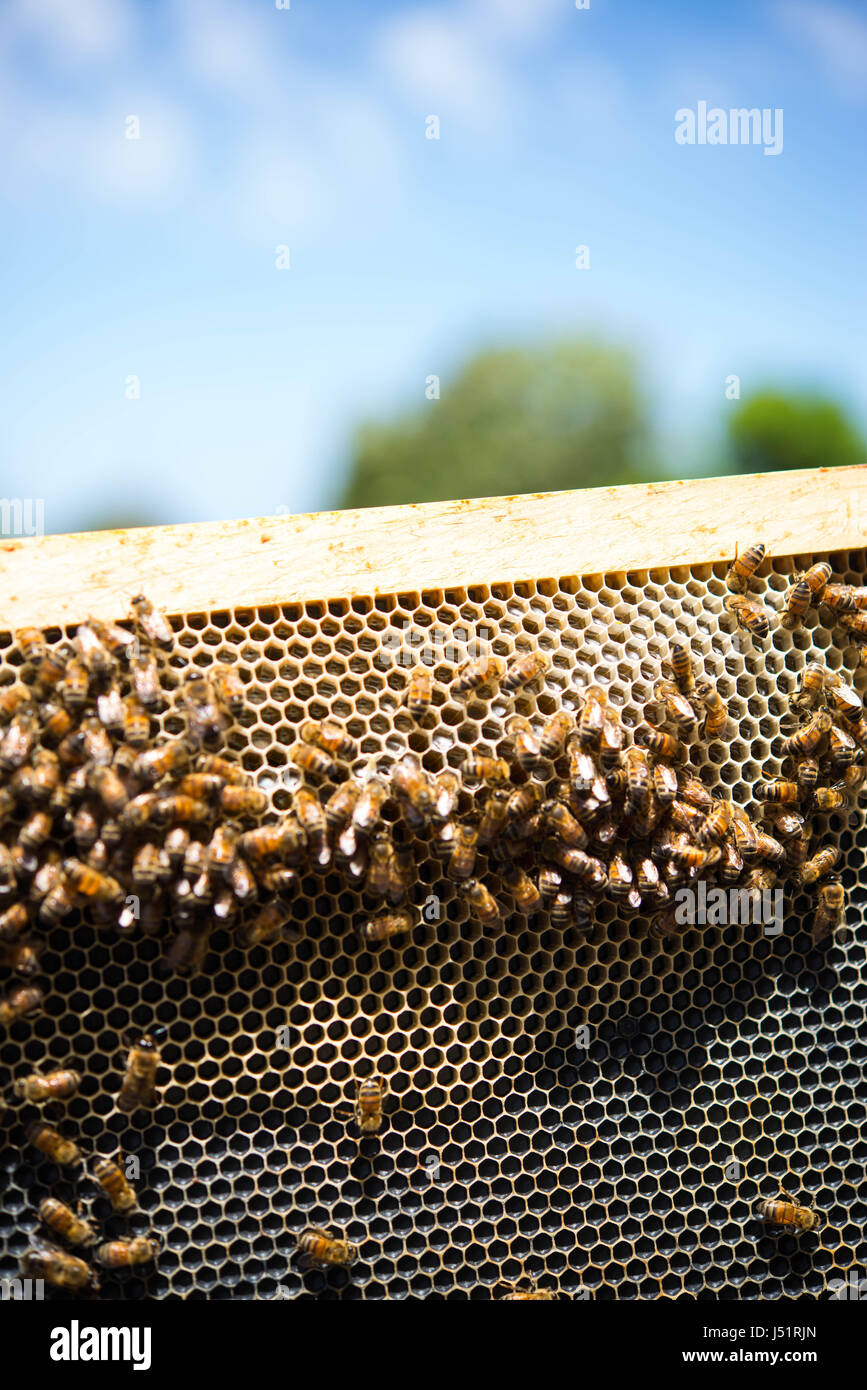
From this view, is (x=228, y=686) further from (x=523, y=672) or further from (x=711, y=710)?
(x=711, y=710)

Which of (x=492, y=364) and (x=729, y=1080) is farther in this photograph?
(x=492, y=364)

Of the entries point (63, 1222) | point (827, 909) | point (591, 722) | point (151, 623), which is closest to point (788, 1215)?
point (827, 909)

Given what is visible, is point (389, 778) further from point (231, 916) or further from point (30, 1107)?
point (30, 1107)

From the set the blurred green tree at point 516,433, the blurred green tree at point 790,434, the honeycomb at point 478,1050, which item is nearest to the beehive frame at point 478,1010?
the honeycomb at point 478,1050

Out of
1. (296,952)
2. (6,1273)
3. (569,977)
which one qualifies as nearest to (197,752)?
(296,952)

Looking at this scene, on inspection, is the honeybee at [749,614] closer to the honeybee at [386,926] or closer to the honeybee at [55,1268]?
the honeybee at [386,926]

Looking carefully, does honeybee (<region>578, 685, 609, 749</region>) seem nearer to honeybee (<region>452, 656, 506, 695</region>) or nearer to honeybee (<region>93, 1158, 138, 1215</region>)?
honeybee (<region>452, 656, 506, 695</region>)

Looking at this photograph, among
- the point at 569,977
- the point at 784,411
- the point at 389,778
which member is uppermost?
the point at 784,411
